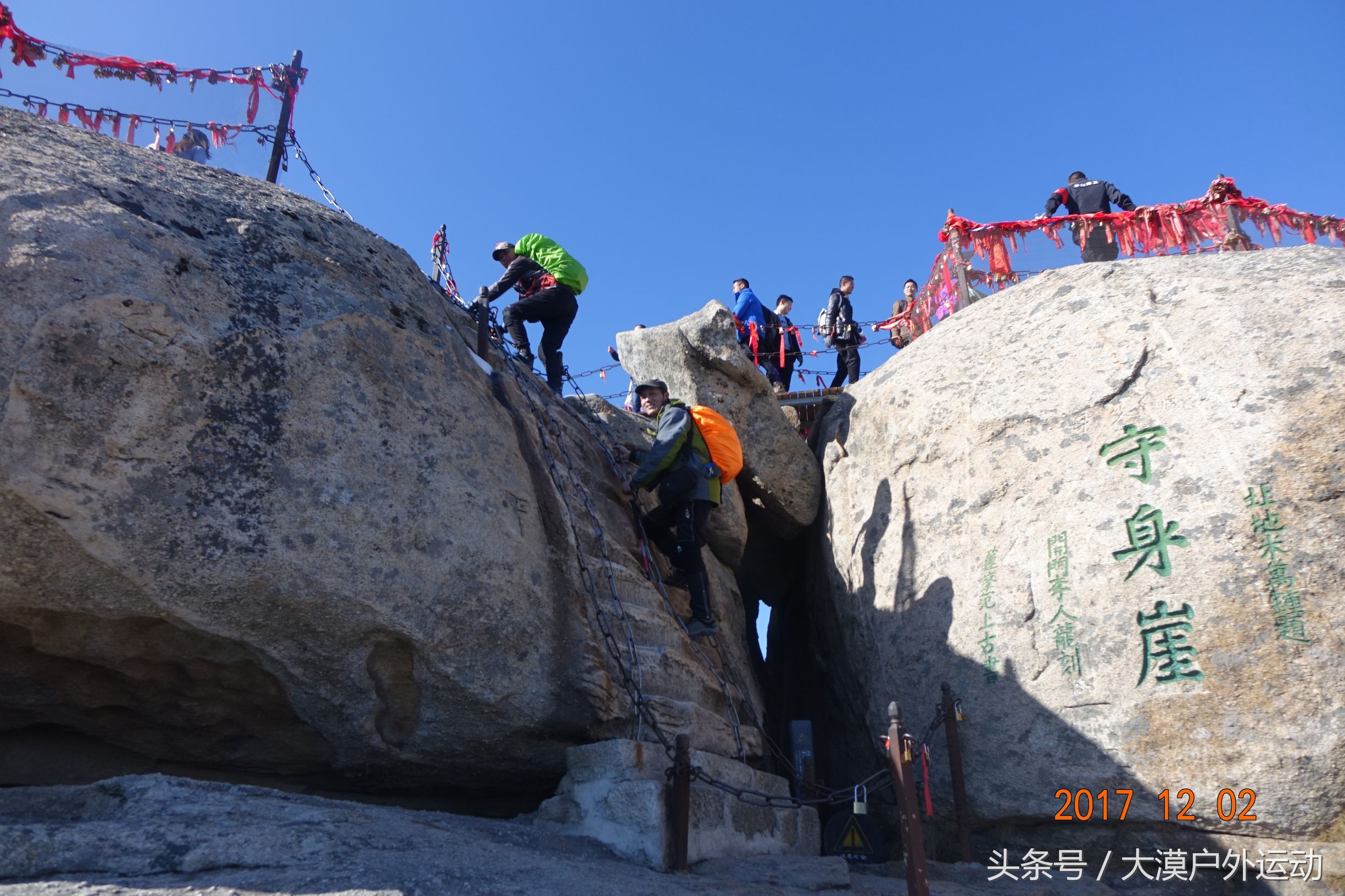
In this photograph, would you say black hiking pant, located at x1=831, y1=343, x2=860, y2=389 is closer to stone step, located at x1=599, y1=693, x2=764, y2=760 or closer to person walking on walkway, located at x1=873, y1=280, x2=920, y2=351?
person walking on walkway, located at x1=873, y1=280, x2=920, y2=351

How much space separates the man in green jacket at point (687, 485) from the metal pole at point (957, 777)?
1880mm

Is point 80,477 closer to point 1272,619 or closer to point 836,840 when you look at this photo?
point 836,840

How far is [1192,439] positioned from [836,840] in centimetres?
425

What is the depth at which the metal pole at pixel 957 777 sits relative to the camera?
7.04 m

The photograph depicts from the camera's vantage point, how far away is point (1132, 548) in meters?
6.91

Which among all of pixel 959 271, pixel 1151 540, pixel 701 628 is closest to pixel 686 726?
pixel 701 628

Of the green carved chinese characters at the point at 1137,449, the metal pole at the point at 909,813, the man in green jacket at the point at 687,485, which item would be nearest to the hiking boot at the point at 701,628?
the man in green jacket at the point at 687,485

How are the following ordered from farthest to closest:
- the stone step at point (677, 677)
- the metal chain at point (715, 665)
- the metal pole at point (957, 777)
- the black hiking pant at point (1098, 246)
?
the black hiking pant at point (1098, 246), the metal chain at point (715, 665), the metal pole at point (957, 777), the stone step at point (677, 677)

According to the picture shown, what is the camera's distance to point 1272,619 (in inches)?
249

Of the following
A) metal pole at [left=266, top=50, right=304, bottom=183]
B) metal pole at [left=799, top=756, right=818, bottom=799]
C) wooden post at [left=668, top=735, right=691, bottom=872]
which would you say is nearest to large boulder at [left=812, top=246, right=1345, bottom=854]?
metal pole at [left=799, top=756, right=818, bottom=799]

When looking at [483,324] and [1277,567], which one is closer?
[1277,567]

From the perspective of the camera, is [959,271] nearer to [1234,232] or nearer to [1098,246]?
[1098,246]

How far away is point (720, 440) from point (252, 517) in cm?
401

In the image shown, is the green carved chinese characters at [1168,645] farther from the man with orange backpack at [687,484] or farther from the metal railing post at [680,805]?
the metal railing post at [680,805]
